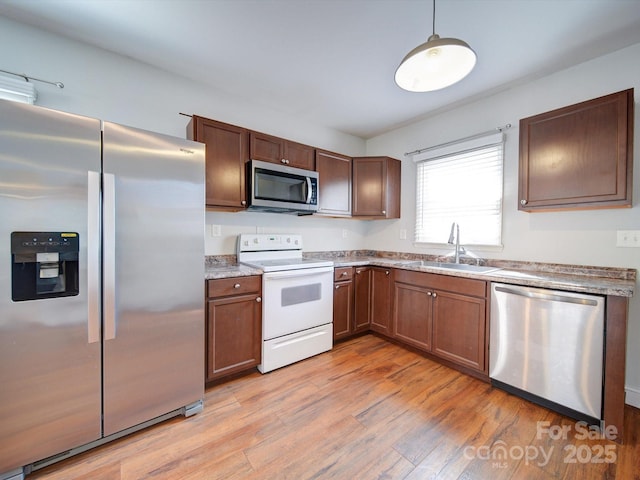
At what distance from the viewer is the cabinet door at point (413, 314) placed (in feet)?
8.04

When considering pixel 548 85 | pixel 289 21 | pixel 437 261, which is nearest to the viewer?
pixel 289 21

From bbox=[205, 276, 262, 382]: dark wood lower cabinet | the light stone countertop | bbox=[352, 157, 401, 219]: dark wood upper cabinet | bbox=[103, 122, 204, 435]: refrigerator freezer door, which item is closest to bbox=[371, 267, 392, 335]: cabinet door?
the light stone countertop

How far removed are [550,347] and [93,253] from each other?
280 cm

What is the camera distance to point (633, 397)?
6.00 ft

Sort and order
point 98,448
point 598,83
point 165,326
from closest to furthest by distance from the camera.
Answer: point 98,448, point 165,326, point 598,83

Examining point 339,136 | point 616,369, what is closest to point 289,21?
point 339,136

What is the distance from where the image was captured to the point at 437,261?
116 inches

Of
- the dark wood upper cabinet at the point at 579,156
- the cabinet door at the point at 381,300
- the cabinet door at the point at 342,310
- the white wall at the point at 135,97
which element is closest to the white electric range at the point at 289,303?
the cabinet door at the point at 342,310

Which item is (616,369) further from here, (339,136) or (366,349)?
(339,136)

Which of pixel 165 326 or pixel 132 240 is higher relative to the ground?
pixel 132 240

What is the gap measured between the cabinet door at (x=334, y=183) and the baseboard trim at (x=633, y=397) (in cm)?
268

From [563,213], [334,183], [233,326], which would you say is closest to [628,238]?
[563,213]

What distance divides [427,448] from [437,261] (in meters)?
1.89

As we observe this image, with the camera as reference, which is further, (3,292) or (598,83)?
(598,83)
